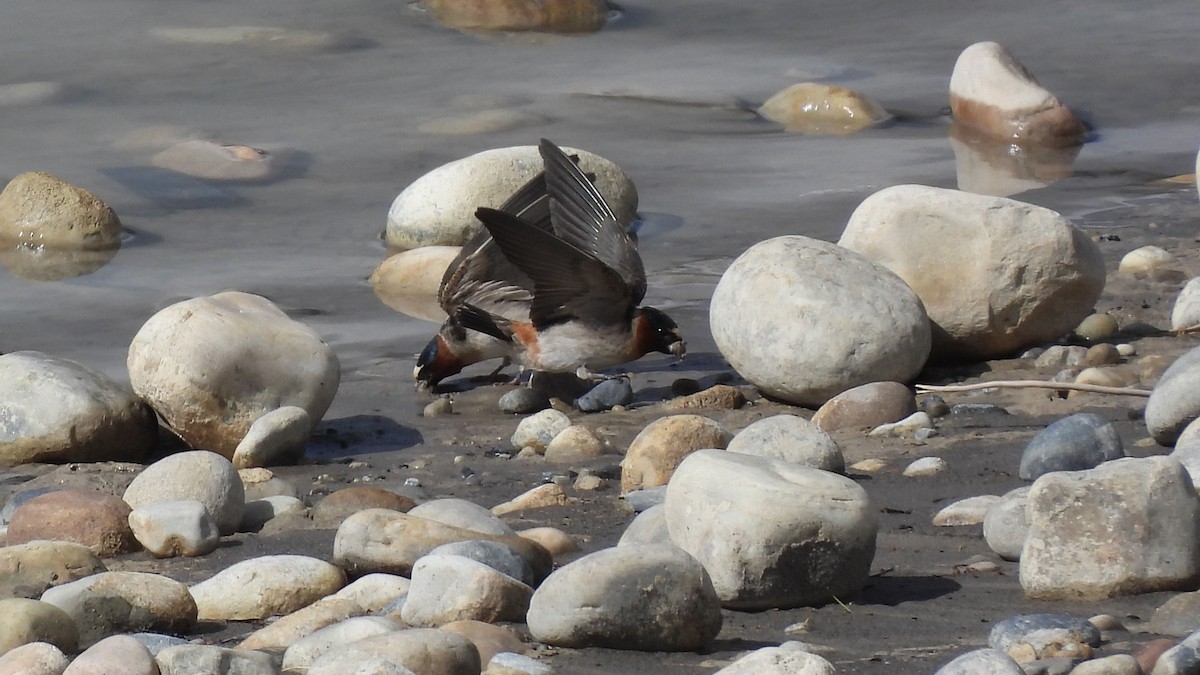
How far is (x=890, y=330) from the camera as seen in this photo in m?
6.45

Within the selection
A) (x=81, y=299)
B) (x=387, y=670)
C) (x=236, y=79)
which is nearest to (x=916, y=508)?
(x=387, y=670)

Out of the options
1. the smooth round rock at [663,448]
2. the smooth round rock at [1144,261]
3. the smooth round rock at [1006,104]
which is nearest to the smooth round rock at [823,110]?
the smooth round rock at [1006,104]

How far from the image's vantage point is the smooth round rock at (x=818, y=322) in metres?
6.43

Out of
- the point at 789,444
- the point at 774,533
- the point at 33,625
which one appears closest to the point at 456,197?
the point at 789,444

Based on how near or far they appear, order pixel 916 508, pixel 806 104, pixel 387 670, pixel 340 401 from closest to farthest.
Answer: pixel 387 670 < pixel 916 508 < pixel 340 401 < pixel 806 104

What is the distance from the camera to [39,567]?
446 centimetres

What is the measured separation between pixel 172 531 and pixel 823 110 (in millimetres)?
9474

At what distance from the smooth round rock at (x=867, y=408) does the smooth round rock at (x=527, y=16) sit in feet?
36.6

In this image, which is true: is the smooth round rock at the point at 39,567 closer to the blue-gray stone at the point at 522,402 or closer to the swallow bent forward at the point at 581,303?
the blue-gray stone at the point at 522,402

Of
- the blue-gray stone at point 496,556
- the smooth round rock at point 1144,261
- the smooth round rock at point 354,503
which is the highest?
the blue-gray stone at point 496,556

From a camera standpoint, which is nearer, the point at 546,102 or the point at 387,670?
the point at 387,670

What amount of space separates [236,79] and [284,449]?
917 cm

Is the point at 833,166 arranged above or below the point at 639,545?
below

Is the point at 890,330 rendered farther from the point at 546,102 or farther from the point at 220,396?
the point at 546,102
